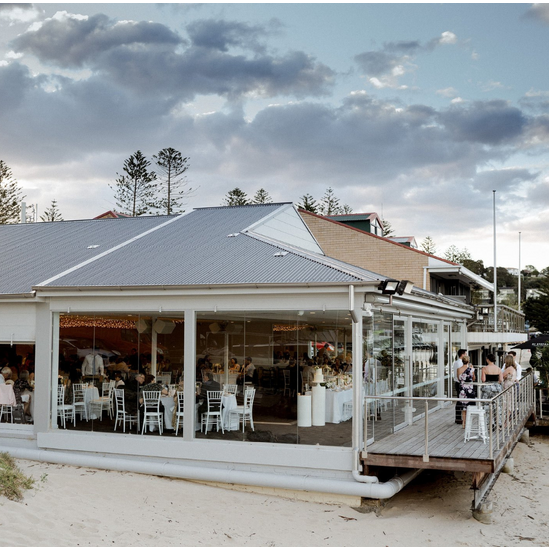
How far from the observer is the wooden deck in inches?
423

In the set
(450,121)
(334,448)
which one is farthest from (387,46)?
(334,448)

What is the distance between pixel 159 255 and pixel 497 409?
807 centimetres

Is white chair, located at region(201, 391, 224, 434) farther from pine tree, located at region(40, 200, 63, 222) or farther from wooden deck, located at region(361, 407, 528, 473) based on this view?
pine tree, located at region(40, 200, 63, 222)

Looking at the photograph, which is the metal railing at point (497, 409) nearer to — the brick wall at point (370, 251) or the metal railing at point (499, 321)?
the metal railing at point (499, 321)

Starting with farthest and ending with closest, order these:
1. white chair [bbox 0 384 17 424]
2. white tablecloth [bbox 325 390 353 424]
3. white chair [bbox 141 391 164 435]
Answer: white chair [bbox 0 384 17 424]
white chair [bbox 141 391 164 435]
white tablecloth [bbox 325 390 353 424]

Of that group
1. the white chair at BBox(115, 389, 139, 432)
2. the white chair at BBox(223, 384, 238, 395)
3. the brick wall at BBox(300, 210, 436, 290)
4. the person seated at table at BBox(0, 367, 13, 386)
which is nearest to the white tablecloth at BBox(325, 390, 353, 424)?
the white chair at BBox(223, 384, 238, 395)

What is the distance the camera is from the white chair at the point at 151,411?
1297 cm

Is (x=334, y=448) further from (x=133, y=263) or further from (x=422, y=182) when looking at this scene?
(x=422, y=182)

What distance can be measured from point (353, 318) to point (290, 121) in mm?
21093

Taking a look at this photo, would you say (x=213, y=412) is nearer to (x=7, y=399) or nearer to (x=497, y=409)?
(x=7, y=399)

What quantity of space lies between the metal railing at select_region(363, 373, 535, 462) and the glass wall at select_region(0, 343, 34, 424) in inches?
289

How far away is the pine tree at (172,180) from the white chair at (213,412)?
39007 millimetres

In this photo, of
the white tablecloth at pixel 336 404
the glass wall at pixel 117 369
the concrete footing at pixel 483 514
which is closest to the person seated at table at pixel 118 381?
the glass wall at pixel 117 369

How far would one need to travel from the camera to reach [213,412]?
1259cm
